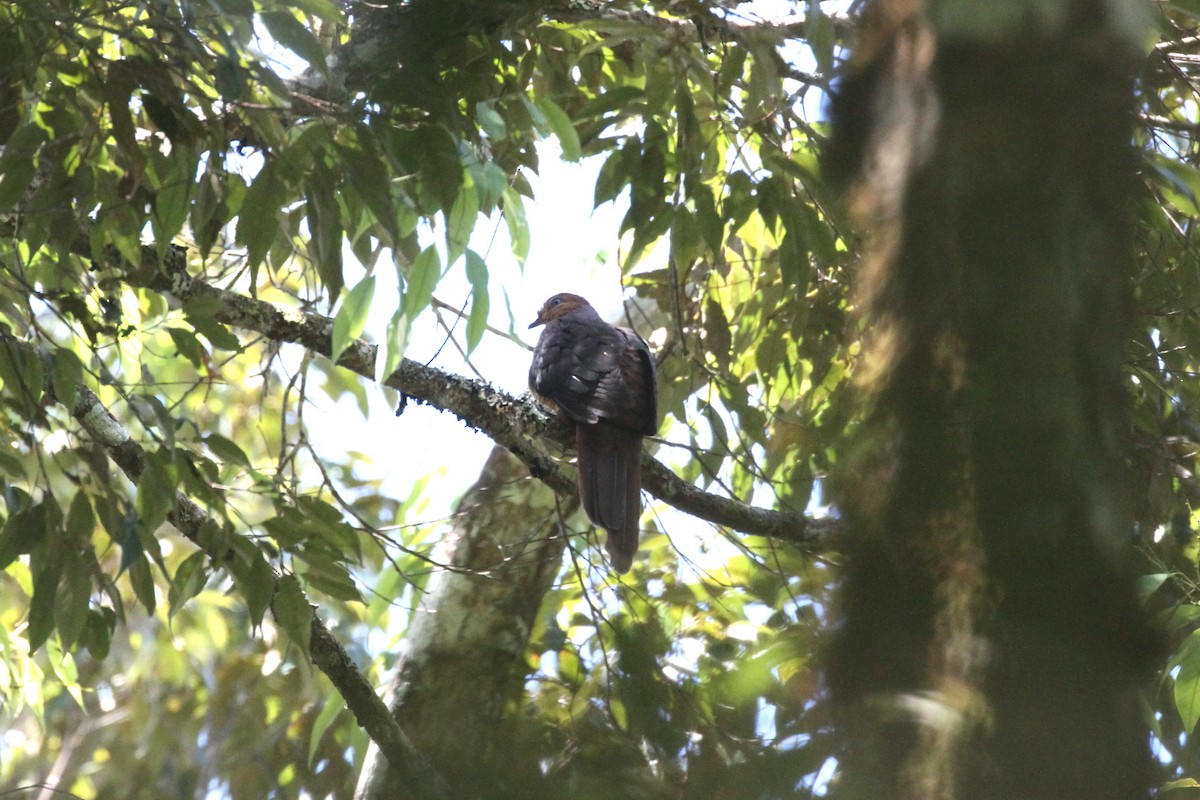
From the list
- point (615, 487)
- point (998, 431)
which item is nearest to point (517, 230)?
point (615, 487)

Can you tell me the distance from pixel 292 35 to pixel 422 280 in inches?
19.4

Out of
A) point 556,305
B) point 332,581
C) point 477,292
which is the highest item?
point 556,305

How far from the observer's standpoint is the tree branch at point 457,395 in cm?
304

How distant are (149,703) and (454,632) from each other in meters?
3.56

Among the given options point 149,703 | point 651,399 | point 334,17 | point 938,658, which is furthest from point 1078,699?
point 149,703

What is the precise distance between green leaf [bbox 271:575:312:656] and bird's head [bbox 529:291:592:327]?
4034 mm

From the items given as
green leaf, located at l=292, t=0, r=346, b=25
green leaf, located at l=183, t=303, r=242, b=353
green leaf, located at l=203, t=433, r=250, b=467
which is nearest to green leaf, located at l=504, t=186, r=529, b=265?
green leaf, located at l=292, t=0, r=346, b=25

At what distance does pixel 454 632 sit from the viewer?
3.69 m

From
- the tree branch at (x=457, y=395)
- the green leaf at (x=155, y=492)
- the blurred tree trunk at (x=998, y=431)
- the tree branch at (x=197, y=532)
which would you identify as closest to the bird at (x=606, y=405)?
the tree branch at (x=457, y=395)

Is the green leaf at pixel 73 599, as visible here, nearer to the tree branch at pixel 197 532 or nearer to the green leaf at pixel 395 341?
the tree branch at pixel 197 532

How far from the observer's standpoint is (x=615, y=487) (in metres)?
3.69

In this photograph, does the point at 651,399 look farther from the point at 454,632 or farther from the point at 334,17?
the point at 334,17

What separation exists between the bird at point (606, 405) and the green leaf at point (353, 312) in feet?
5.18

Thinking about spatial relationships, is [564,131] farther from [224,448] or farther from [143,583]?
[143,583]
